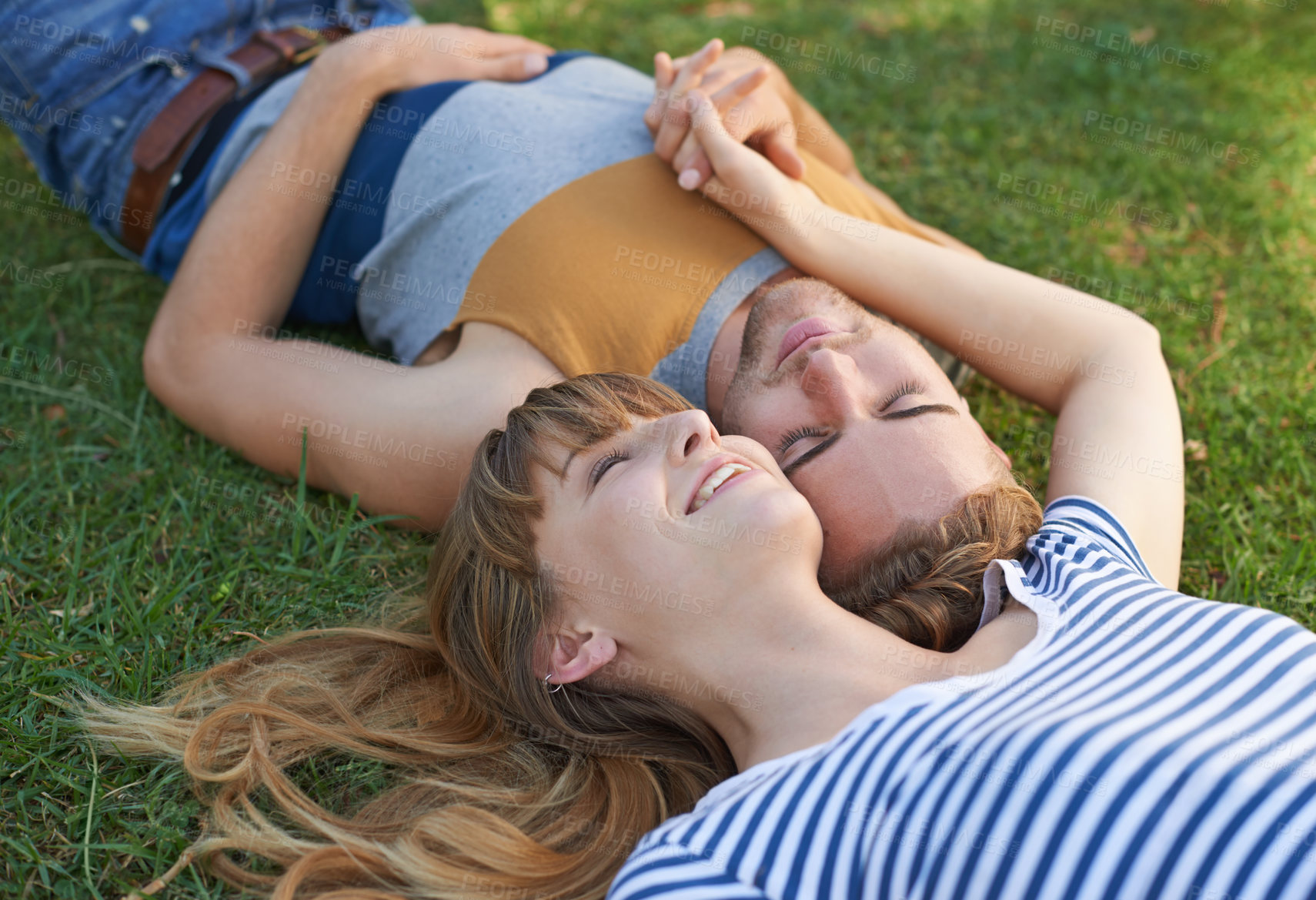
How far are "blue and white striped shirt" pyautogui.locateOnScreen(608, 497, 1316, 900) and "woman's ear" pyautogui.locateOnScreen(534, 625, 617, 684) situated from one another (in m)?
0.42

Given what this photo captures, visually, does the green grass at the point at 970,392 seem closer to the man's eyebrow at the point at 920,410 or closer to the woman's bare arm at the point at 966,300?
the woman's bare arm at the point at 966,300

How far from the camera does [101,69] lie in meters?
3.60

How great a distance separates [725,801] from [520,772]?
0.71 m

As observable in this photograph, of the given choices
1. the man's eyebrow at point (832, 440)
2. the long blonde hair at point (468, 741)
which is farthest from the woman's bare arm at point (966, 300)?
the long blonde hair at point (468, 741)

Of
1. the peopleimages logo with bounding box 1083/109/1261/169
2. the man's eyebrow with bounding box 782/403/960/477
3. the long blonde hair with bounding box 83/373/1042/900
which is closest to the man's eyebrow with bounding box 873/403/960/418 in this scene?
the man's eyebrow with bounding box 782/403/960/477

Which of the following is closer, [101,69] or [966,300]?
[966,300]

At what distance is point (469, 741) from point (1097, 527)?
1.78 m

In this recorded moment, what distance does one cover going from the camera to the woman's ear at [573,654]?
2.21 m

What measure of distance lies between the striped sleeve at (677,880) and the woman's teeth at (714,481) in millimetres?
750

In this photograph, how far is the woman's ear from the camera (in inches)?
87.1

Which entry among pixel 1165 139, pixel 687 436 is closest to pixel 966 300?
pixel 687 436

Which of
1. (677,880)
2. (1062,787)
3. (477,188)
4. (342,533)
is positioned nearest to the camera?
(1062,787)

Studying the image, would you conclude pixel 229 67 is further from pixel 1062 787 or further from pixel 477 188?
pixel 1062 787

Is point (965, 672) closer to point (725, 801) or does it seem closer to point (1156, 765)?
point (1156, 765)
